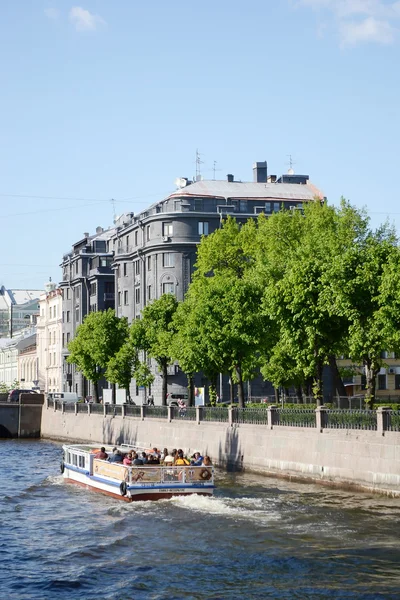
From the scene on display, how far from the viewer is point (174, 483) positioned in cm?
4328

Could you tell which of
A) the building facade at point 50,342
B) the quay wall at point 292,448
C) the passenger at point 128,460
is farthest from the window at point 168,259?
the passenger at point 128,460

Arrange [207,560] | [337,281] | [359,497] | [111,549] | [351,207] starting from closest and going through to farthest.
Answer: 1. [207,560]
2. [111,549]
3. [359,497]
4. [337,281]
5. [351,207]

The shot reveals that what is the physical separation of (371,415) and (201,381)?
50.7m

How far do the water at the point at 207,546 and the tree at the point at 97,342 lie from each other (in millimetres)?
41723

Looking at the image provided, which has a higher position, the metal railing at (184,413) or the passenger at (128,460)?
the metal railing at (184,413)

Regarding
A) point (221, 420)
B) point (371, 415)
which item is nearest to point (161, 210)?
point (221, 420)

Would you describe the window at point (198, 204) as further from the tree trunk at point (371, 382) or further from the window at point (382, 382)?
the tree trunk at point (371, 382)

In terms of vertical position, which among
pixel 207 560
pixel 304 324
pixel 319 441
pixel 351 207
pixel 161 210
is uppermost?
pixel 161 210

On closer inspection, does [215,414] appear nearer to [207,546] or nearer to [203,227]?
[207,546]

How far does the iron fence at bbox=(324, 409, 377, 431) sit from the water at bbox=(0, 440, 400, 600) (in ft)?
10.1

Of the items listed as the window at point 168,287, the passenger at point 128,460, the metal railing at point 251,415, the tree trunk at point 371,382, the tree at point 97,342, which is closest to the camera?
the passenger at point 128,460

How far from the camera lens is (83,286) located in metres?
129

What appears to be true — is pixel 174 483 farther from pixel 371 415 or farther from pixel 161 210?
pixel 161 210

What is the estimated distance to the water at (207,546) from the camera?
89.7 feet
